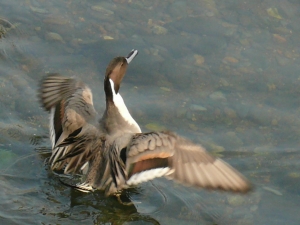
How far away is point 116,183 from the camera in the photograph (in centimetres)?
574

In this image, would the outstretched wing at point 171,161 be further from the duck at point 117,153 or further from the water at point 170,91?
the water at point 170,91

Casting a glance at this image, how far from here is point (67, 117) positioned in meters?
6.17

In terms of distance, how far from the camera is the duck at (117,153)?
215 inches

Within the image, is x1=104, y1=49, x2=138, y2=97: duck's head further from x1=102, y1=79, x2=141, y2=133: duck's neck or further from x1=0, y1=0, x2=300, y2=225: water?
x1=0, y1=0, x2=300, y2=225: water

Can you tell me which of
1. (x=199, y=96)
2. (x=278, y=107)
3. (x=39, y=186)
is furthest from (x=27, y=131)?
(x=278, y=107)

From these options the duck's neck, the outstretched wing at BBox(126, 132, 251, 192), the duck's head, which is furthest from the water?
the duck's head

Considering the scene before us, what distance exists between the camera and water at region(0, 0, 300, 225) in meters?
5.94

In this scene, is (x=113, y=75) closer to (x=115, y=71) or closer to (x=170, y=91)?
(x=115, y=71)

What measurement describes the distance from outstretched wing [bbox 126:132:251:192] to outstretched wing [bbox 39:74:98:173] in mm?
552

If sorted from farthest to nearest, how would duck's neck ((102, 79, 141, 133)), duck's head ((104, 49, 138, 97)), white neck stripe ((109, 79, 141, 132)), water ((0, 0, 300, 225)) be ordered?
duck's head ((104, 49, 138, 97))
white neck stripe ((109, 79, 141, 132))
duck's neck ((102, 79, 141, 133))
water ((0, 0, 300, 225))

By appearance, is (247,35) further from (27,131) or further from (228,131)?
(27,131)

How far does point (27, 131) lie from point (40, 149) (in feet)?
1.26

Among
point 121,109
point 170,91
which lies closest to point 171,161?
point 121,109

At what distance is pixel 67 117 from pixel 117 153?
762 mm
